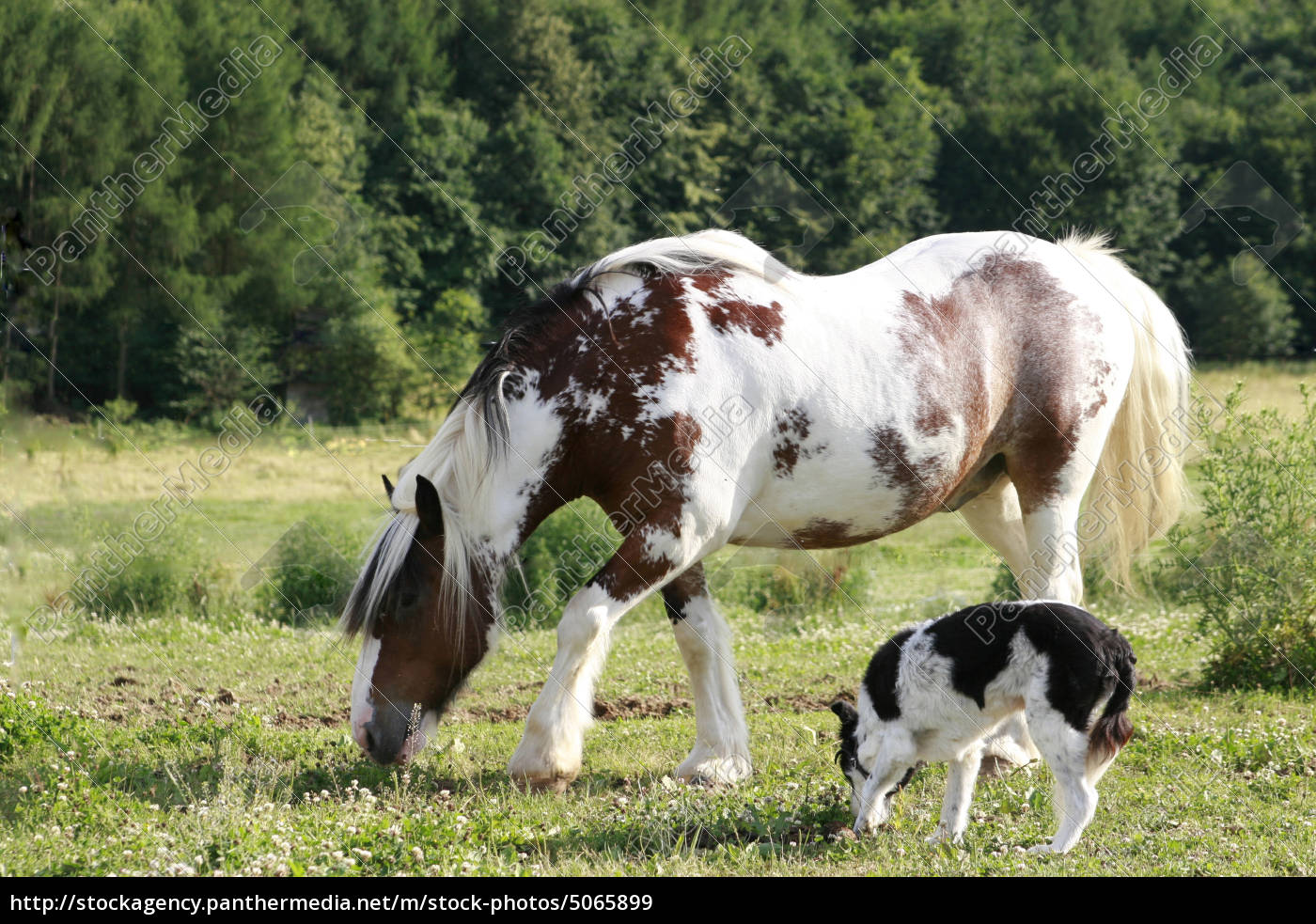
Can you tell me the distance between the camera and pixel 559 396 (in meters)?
5.45

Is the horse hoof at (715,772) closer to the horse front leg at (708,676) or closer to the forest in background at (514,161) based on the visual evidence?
the horse front leg at (708,676)

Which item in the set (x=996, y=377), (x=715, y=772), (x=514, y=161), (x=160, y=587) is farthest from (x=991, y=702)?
(x=514, y=161)

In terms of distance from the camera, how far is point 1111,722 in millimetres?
4680

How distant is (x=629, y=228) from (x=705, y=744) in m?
37.1

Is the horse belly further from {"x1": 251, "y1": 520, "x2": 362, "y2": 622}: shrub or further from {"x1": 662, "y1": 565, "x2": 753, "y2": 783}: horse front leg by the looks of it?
{"x1": 251, "y1": 520, "x2": 362, "y2": 622}: shrub

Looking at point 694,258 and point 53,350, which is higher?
point 694,258

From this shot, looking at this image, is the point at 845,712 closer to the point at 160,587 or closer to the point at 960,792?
the point at 960,792

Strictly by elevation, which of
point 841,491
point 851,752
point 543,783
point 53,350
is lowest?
point 53,350

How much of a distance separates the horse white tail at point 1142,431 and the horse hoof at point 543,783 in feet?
12.8

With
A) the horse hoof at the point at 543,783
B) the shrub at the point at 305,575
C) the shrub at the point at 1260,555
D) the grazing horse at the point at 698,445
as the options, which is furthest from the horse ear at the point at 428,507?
the shrub at the point at 305,575

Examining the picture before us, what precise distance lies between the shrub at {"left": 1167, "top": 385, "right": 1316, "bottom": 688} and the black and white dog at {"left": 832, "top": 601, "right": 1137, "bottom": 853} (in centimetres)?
386

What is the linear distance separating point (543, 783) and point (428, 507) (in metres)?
1.46

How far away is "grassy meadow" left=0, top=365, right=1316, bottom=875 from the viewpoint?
14.6 feet
